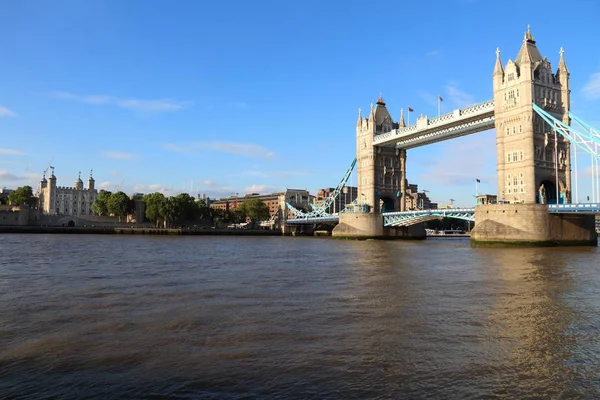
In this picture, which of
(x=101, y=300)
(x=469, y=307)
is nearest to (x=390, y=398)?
(x=469, y=307)

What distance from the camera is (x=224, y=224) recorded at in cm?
11075

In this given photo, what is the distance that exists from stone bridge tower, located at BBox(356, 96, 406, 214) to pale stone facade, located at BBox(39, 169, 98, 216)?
260ft

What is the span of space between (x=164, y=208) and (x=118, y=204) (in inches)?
571

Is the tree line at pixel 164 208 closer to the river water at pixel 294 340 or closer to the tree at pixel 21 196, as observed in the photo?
the tree at pixel 21 196

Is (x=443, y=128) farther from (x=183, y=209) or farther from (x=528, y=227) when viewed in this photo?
(x=183, y=209)

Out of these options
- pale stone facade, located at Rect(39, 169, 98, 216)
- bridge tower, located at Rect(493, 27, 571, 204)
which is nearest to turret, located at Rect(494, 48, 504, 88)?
bridge tower, located at Rect(493, 27, 571, 204)

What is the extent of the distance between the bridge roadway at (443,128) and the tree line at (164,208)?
4256 cm

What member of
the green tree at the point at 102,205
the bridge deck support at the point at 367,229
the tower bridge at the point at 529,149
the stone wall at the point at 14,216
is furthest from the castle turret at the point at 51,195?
the tower bridge at the point at 529,149

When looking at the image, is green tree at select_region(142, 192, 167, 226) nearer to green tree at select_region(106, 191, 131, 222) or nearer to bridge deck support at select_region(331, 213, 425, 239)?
green tree at select_region(106, 191, 131, 222)

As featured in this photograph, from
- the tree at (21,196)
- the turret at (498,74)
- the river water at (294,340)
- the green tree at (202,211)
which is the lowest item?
the river water at (294,340)

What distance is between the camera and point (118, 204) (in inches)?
3888

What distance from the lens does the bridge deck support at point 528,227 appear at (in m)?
39.0

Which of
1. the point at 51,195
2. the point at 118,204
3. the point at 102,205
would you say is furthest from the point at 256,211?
the point at 51,195

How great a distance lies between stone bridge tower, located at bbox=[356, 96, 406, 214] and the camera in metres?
69.1
